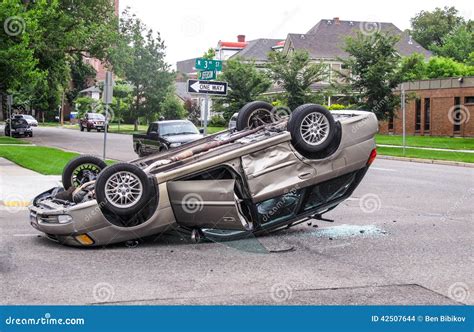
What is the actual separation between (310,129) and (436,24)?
331 ft

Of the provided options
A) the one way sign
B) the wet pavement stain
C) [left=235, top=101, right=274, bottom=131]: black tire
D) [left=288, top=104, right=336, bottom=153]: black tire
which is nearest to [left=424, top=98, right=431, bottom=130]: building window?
the one way sign

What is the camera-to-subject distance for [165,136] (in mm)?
25062

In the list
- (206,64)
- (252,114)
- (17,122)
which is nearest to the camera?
(252,114)

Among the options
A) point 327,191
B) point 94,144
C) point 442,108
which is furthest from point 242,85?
point 327,191

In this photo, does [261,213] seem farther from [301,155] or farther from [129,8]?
[129,8]

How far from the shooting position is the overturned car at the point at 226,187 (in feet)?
26.8

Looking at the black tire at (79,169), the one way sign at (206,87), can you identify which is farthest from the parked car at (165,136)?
the black tire at (79,169)

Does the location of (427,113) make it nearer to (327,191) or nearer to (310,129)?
(327,191)

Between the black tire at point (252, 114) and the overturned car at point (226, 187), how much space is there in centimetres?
61

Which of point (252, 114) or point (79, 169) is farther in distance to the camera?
point (252, 114)

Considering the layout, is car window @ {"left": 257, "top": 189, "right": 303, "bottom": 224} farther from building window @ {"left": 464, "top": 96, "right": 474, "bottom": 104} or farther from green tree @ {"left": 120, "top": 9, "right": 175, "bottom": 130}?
green tree @ {"left": 120, "top": 9, "right": 175, "bottom": 130}

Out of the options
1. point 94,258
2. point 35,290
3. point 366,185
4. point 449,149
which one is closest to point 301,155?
point 94,258

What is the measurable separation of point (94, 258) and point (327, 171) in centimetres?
319

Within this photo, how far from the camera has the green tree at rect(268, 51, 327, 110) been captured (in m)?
40.5
